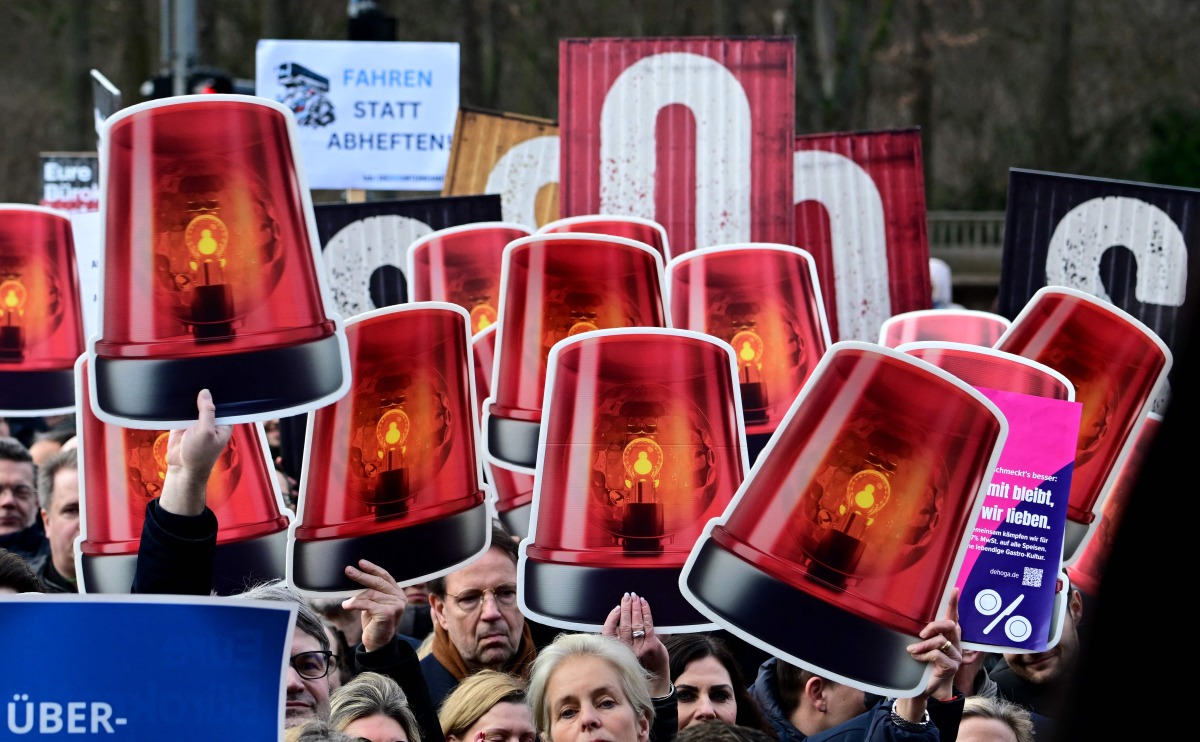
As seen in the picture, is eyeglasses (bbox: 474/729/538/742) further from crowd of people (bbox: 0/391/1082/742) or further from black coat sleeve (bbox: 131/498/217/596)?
black coat sleeve (bbox: 131/498/217/596)

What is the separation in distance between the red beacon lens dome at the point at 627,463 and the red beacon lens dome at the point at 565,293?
0.58 m

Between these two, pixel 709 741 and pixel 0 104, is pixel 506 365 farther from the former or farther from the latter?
pixel 0 104

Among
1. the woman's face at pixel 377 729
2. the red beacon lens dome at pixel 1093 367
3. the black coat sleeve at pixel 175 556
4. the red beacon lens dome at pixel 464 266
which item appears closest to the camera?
the black coat sleeve at pixel 175 556

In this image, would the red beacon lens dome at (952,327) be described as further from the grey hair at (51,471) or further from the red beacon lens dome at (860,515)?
the grey hair at (51,471)

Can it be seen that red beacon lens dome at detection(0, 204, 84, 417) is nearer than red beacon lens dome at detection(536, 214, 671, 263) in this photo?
Yes

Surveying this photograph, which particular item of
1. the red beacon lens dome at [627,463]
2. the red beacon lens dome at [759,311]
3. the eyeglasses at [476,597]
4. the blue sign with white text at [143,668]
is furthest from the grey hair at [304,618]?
the red beacon lens dome at [759,311]

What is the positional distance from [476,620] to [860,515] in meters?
1.17

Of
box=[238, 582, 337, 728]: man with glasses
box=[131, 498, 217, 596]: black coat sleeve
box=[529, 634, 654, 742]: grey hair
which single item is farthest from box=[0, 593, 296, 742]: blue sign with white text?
box=[529, 634, 654, 742]: grey hair

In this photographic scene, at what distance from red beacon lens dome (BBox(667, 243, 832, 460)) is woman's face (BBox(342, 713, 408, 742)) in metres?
1.69

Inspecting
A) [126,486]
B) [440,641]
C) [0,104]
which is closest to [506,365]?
[440,641]

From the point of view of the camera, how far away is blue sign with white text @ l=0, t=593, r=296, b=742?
223 cm

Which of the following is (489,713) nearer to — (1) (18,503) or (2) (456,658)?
(2) (456,658)

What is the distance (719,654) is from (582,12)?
90.4 ft

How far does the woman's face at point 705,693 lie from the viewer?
3.73 metres
